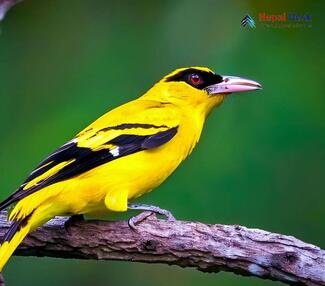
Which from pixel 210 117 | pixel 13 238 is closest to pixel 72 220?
pixel 13 238

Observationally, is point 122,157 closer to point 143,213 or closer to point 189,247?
point 143,213

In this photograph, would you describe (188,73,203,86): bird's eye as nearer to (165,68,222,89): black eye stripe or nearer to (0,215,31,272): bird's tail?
(165,68,222,89): black eye stripe

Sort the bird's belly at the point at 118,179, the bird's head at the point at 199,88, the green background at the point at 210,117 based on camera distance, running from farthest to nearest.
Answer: the green background at the point at 210,117, the bird's head at the point at 199,88, the bird's belly at the point at 118,179

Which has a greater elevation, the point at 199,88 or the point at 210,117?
the point at 199,88

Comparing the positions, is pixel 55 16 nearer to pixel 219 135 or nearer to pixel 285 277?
pixel 219 135

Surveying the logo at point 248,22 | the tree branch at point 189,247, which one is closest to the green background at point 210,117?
the logo at point 248,22

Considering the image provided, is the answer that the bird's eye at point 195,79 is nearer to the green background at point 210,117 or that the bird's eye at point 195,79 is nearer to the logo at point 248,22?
the green background at point 210,117

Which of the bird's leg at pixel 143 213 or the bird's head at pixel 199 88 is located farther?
the bird's head at pixel 199 88

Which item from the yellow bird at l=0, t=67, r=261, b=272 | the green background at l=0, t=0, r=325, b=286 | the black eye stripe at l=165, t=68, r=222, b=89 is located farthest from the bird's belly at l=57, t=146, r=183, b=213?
the green background at l=0, t=0, r=325, b=286
